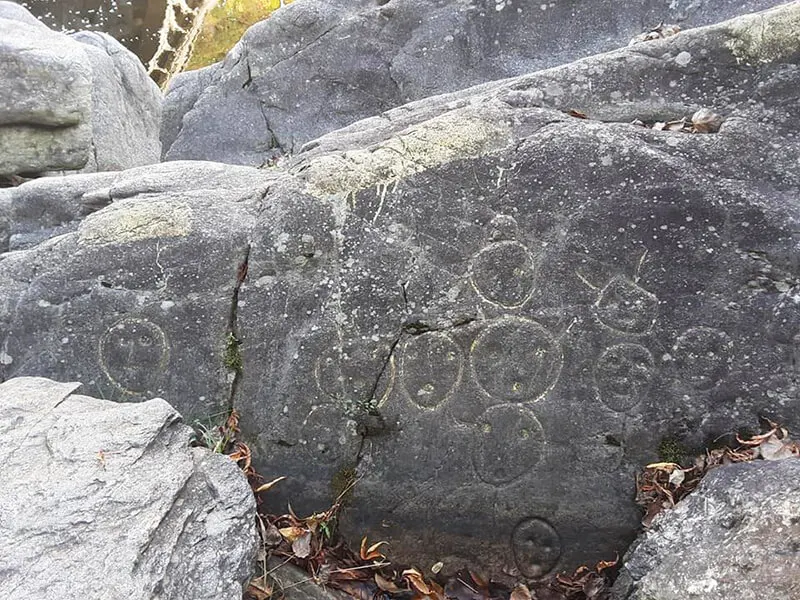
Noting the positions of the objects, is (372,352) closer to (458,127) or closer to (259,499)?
(259,499)

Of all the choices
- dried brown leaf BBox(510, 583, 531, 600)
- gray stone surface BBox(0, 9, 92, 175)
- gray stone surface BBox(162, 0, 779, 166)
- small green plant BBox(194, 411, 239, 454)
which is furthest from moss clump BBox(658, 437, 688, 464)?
gray stone surface BBox(0, 9, 92, 175)

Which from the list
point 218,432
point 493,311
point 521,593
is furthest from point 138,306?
point 521,593

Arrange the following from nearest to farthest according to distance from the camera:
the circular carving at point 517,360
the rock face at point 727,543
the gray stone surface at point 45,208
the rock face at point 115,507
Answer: the rock face at point 115,507 < the rock face at point 727,543 < the circular carving at point 517,360 < the gray stone surface at point 45,208

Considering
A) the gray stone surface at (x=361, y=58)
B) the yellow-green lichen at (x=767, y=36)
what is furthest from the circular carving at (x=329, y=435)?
the gray stone surface at (x=361, y=58)

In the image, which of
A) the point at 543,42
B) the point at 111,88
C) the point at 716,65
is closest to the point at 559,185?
the point at 716,65

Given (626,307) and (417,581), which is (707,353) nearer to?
(626,307)

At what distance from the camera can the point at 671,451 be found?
7.09ft

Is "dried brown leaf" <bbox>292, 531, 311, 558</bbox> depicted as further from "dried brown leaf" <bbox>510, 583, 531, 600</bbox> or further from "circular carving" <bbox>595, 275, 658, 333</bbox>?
"circular carving" <bbox>595, 275, 658, 333</bbox>

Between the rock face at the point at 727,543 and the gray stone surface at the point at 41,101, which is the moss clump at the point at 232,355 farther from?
the gray stone surface at the point at 41,101

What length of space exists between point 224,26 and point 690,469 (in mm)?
12273

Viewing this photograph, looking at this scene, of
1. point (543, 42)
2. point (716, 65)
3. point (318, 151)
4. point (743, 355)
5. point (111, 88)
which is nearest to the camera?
point (743, 355)

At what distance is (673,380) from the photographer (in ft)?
7.05

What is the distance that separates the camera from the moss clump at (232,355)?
2252mm

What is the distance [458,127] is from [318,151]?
560 millimetres
